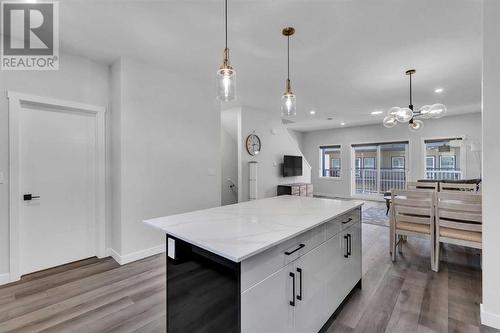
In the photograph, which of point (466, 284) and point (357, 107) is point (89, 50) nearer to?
point (466, 284)

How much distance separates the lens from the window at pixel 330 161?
29.8 feet

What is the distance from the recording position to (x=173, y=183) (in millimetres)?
3525

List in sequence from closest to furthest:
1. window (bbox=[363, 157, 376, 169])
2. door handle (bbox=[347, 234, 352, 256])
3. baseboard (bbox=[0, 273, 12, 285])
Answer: door handle (bbox=[347, 234, 352, 256]), baseboard (bbox=[0, 273, 12, 285]), window (bbox=[363, 157, 376, 169])

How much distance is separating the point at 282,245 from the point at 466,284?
246cm

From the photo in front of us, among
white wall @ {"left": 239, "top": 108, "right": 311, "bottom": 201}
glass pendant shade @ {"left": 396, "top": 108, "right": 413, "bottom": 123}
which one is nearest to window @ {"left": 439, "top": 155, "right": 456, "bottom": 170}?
white wall @ {"left": 239, "top": 108, "right": 311, "bottom": 201}

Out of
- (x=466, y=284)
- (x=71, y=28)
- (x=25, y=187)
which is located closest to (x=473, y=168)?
(x=466, y=284)

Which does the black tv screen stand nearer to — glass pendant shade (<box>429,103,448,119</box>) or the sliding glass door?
the sliding glass door

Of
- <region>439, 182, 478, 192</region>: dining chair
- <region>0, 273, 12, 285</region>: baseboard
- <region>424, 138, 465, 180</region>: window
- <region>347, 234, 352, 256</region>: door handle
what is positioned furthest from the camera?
<region>424, 138, 465, 180</region>: window

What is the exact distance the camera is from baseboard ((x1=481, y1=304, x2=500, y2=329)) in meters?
1.80

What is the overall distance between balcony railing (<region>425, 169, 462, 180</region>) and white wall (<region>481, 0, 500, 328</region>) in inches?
247

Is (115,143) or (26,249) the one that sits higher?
(115,143)

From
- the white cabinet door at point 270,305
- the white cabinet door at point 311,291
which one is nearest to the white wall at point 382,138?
the white cabinet door at point 311,291

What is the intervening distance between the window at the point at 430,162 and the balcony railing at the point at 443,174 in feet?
0.30

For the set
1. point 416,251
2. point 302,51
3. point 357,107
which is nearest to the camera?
point 302,51
